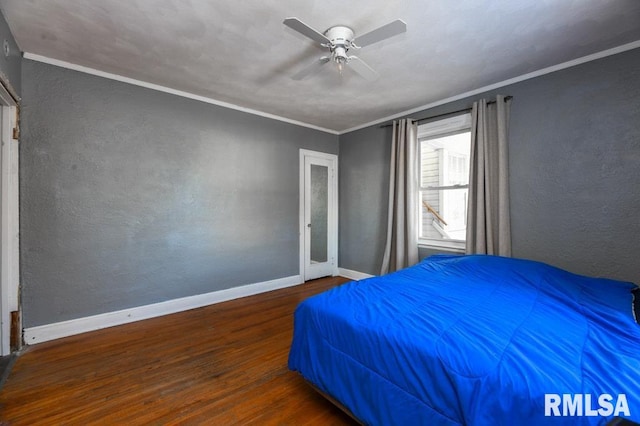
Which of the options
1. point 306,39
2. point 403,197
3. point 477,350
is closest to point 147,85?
point 306,39

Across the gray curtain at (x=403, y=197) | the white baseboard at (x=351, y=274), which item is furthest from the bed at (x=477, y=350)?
the white baseboard at (x=351, y=274)

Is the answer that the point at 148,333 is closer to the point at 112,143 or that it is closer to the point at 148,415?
the point at 148,415

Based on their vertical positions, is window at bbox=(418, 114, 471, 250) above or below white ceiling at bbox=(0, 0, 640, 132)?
below

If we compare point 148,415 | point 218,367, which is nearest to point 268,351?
point 218,367

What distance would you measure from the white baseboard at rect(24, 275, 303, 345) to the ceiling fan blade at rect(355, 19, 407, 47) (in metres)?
3.17

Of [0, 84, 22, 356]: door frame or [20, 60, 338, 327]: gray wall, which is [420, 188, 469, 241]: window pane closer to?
[20, 60, 338, 327]: gray wall

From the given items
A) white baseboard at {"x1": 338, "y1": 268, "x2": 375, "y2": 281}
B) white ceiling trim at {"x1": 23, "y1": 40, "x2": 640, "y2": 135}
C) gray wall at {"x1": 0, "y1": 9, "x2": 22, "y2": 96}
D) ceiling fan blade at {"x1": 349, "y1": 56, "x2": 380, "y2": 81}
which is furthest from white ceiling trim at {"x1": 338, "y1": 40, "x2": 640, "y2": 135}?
gray wall at {"x1": 0, "y1": 9, "x2": 22, "y2": 96}

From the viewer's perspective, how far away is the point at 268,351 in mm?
2312

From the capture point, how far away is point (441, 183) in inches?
148

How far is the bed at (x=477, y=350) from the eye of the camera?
3.16 feet

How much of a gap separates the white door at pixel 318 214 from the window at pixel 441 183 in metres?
1.52

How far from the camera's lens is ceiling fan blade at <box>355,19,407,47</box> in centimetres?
163

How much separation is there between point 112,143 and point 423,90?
11.3 ft

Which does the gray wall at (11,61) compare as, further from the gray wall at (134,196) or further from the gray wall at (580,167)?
the gray wall at (580,167)
